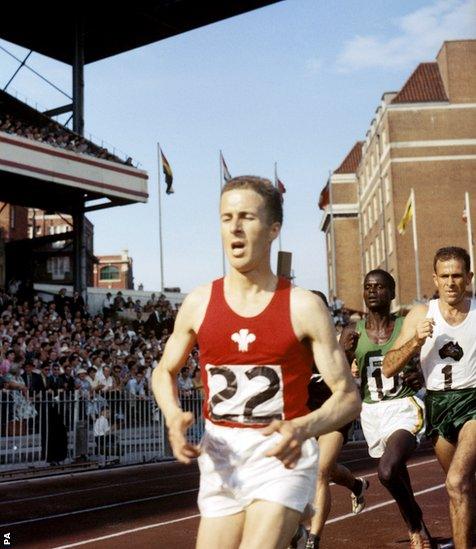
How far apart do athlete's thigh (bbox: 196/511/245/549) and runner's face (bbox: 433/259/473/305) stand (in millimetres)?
3176

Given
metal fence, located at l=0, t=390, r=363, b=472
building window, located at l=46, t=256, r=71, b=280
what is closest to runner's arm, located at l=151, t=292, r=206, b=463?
metal fence, located at l=0, t=390, r=363, b=472

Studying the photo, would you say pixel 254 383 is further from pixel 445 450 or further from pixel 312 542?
pixel 312 542

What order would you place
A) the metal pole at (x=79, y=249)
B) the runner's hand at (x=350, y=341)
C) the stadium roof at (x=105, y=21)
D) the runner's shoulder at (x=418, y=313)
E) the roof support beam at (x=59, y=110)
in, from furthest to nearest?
1. the roof support beam at (x=59, y=110)
2. the stadium roof at (x=105, y=21)
3. the metal pole at (x=79, y=249)
4. the runner's hand at (x=350, y=341)
5. the runner's shoulder at (x=418, y=313)

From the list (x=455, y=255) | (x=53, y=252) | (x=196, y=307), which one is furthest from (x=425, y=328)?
(x=53, y=252)

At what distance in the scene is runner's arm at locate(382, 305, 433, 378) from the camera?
6.03 metres

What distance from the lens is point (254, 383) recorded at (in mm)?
3699

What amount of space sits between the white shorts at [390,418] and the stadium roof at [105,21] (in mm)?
34252

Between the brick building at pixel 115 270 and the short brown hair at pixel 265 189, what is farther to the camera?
the brick building at pixel 115 270

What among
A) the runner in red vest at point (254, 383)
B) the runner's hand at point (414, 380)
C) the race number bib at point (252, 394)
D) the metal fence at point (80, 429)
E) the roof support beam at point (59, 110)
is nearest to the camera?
the runner in red vest at point (254, 383)

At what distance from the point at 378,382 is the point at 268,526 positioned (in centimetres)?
382

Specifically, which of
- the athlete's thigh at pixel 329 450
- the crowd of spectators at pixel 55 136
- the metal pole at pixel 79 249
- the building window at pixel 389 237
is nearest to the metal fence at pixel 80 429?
the athlete's thigh at pixel 329 450

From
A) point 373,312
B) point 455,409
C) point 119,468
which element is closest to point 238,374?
point 455,409

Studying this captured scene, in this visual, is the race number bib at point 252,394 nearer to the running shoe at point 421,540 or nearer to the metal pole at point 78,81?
the running shoe at point 421,540

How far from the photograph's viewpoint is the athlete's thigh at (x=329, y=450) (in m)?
7.14
